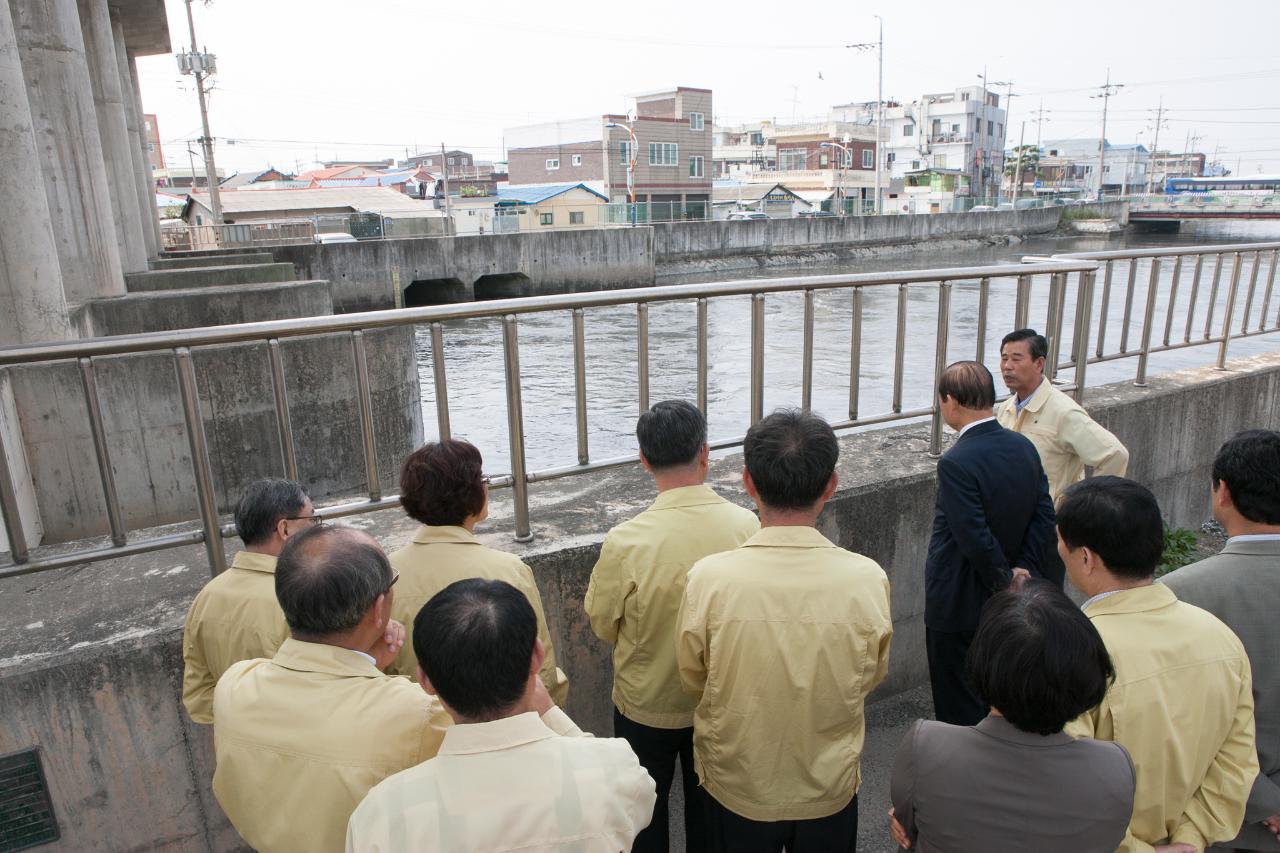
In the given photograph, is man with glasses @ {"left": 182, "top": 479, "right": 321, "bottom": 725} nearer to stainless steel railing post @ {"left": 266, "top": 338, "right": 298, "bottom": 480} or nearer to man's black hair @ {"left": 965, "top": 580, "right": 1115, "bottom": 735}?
stainless steel railing post @ {"left": 266, "top": 338, "right": 298, "bottom": 480}

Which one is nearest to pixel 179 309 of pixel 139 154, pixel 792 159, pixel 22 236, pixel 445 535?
pixel 22 236

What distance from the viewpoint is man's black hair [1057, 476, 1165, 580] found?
1809 millimetres

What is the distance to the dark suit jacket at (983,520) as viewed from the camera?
273cm

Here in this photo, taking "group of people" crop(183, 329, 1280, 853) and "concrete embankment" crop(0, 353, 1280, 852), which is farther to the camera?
"concrete embankment" crop(0, 353, 1280, 852)

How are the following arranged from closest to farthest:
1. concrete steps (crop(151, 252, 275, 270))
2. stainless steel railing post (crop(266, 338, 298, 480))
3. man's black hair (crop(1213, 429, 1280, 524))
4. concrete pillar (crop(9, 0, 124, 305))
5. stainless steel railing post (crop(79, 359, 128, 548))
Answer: man's black hair (crop(1213, 429, 1280, 524))
stainless steel railing post (crop(79, 359, 128, 548))
stainless steel railing post (crop(266, 338, 298, 480))
concrete pillar (crop(9, 0, 124, 305))
concrete steps (crop(151, 252, 275, 270))

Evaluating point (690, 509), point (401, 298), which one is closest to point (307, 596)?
point (690, 509)

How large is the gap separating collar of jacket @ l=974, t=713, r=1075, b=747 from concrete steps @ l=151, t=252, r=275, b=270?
1553 cm

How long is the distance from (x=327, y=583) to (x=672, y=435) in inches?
38.9

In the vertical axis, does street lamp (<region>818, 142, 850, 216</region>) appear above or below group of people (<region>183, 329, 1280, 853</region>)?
above

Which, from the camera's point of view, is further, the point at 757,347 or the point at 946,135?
the point at 946,135

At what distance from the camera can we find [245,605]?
202 centimetres

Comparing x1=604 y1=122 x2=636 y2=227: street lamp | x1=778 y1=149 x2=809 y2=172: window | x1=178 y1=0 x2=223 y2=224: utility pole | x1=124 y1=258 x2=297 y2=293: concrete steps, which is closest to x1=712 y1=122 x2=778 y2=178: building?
x1=778 y1=149 x2=809 y2=172: window

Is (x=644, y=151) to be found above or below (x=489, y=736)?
above

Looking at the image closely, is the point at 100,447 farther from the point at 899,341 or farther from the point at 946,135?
the point at 946,135
